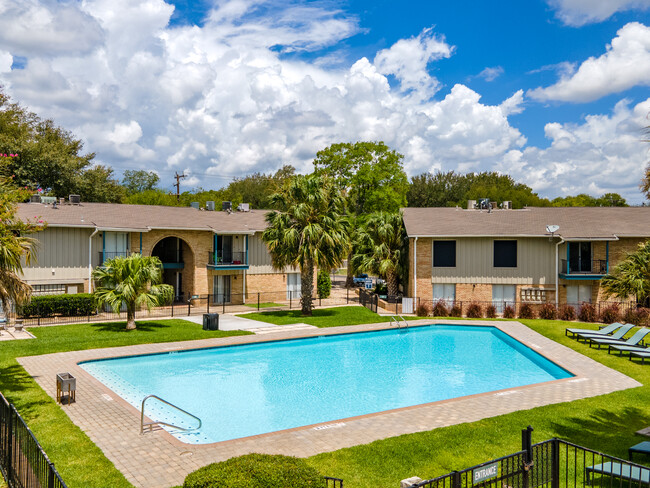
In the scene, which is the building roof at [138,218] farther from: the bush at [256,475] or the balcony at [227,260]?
the bush at [256,475]

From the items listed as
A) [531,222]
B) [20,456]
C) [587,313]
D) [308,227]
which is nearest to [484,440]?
[20,456]

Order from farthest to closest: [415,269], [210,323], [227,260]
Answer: [227,260] < [415,269] < [210,323]

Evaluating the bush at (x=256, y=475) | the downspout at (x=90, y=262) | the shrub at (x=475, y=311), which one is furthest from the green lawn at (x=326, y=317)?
the bush at (x=256, y=475)

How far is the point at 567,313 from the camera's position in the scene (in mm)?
30531

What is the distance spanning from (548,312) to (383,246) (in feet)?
37.7

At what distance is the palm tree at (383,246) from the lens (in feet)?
118

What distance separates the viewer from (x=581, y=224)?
35625 mm

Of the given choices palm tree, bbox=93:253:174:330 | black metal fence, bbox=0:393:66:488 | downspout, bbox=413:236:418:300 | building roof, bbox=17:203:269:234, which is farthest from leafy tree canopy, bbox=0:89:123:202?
black metal fence, bbox=0:393:66:488

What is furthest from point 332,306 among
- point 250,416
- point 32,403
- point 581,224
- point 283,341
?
point 32,403

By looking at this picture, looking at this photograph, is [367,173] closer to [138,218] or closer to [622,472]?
[138,218]

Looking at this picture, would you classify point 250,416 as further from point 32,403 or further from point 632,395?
point 632,395

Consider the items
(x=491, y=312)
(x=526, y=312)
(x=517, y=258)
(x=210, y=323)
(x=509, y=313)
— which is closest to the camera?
(x=210, y=323)

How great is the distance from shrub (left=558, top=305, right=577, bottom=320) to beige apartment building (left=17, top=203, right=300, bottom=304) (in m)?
Result: 18.5

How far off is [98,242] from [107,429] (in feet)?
71.3
